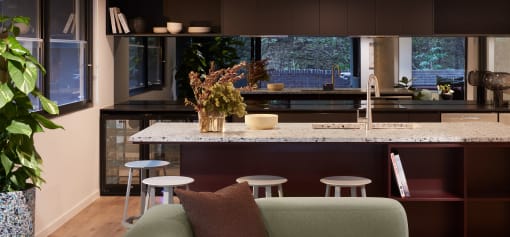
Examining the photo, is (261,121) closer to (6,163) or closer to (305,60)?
(6,163)

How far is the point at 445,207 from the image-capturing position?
5.29 m

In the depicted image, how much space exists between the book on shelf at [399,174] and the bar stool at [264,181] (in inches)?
27.4

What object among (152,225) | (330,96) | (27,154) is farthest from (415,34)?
(152,225)

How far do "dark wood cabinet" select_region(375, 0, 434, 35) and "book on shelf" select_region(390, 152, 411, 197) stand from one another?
11.0 ft

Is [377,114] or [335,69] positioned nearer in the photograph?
[377,114]

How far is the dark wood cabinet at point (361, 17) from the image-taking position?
8.21m

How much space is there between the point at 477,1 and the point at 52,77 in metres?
4.46

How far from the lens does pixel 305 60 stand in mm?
9914

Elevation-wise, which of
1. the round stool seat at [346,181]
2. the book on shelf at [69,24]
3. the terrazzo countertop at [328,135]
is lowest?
the round stool seat at [346,181]

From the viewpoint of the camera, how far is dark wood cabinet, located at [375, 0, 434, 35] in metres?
8.20

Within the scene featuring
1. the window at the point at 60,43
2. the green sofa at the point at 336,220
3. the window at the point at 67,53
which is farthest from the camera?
the window at the point at 67,53

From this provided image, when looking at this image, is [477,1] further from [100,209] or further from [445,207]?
[100,209]

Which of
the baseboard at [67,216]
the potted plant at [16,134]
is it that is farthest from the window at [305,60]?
the potted plant at [16,134]

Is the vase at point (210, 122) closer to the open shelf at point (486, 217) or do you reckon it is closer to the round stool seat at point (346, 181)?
the round stool seat at point (346, 181)
